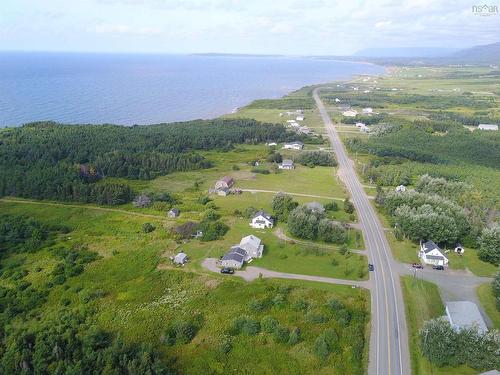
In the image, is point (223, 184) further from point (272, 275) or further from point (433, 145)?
point (433, 145)

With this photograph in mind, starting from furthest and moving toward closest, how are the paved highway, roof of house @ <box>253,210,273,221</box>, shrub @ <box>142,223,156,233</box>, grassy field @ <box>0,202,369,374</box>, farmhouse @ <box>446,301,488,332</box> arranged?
roof of house @ <box>253,210,273,221</box>
shrub @ <box>142,223,156,233</box>
farmhouse @ <box>446,301,488,332</box>
grassy field @ <box>0,202,369,374</box>
the paved highway

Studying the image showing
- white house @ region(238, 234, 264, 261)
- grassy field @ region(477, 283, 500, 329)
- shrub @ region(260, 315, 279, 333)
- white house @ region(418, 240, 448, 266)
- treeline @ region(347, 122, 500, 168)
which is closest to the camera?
shrub @ region(260, 315, 279, 333)

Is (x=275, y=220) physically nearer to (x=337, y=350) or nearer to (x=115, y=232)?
(x=115, y=232)

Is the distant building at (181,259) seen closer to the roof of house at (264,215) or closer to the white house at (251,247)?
the white house at (251,247)

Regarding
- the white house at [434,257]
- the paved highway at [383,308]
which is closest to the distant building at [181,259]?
the paved highway at [383,308]

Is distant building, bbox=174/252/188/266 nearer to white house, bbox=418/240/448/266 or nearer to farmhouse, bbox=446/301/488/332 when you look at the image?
farmhouse, bbox=446/301/488/332

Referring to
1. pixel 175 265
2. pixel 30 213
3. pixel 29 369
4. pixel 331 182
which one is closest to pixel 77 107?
pixel 30 213

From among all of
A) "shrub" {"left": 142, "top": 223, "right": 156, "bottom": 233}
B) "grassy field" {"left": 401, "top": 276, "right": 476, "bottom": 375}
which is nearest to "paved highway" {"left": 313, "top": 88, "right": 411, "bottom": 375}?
"grassy field" {"left": 401, "top": 276, "right": 476, "bottom": 375}
